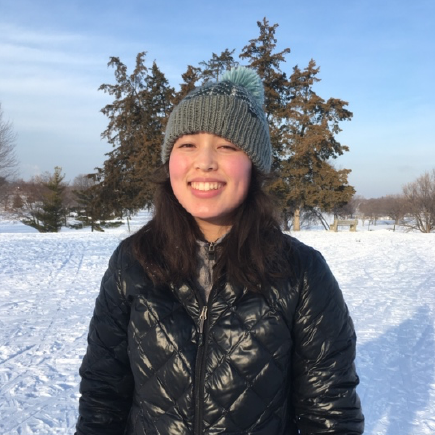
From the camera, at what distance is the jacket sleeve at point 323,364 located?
1394 millimetres

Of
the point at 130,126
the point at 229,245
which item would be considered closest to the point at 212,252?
the point at 229,245

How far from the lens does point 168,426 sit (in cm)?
142

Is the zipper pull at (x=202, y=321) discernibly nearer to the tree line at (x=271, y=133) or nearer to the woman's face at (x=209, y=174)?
the woman's face at (x=209, y=174)

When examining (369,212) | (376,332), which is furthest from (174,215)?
(369,212)

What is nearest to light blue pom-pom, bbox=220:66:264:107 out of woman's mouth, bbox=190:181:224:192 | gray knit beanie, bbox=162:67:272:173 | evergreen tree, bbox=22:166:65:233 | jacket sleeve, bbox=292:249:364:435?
gray knit beanie, bbox=162:67:272:173

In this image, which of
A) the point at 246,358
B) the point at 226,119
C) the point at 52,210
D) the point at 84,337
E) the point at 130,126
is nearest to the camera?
the point at 246,358

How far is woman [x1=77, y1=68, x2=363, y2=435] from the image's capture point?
1.41 metres

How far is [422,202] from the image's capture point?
37.7 metres

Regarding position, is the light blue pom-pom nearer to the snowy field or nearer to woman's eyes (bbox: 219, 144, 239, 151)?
woman's eyes (bbox: 219, 144, 239, 151)

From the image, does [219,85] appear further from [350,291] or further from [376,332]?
[350,291]

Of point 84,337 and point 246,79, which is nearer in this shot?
point 246,79

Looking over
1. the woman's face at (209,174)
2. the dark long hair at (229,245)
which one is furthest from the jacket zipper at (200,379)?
the woman's face at (209,174)

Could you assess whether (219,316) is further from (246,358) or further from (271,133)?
(271,133)

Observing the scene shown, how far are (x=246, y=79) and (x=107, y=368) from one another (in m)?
1.46
